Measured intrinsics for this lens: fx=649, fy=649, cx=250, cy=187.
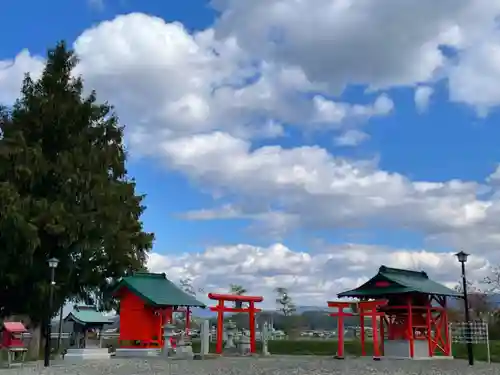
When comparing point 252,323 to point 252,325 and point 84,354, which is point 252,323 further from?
point 84,354

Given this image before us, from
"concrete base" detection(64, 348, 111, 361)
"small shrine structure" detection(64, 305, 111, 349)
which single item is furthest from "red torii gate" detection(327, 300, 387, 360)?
"small shrine structure" detection(64, 305, 111, 349)

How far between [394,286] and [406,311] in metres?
1.55

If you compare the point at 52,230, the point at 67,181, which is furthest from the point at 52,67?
the point at 52,230

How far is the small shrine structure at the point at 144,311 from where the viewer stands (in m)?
28.6

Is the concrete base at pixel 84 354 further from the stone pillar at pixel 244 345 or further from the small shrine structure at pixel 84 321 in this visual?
the small shrine structure at pixel 84 321

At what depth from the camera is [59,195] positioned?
2773 centimetres

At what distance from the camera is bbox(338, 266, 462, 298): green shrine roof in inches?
989

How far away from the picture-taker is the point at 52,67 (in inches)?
1190

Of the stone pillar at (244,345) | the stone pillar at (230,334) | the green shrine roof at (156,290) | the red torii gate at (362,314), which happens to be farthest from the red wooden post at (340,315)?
the green shrine roof at (156,290)

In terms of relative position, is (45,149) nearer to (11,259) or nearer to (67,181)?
(67,181)

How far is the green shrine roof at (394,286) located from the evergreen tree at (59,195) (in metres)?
10.8

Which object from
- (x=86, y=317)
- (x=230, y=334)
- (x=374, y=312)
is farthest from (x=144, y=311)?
(x=86, y=317)

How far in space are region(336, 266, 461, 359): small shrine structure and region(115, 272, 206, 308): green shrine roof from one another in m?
7.34

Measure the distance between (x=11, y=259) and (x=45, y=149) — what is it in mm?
5320
